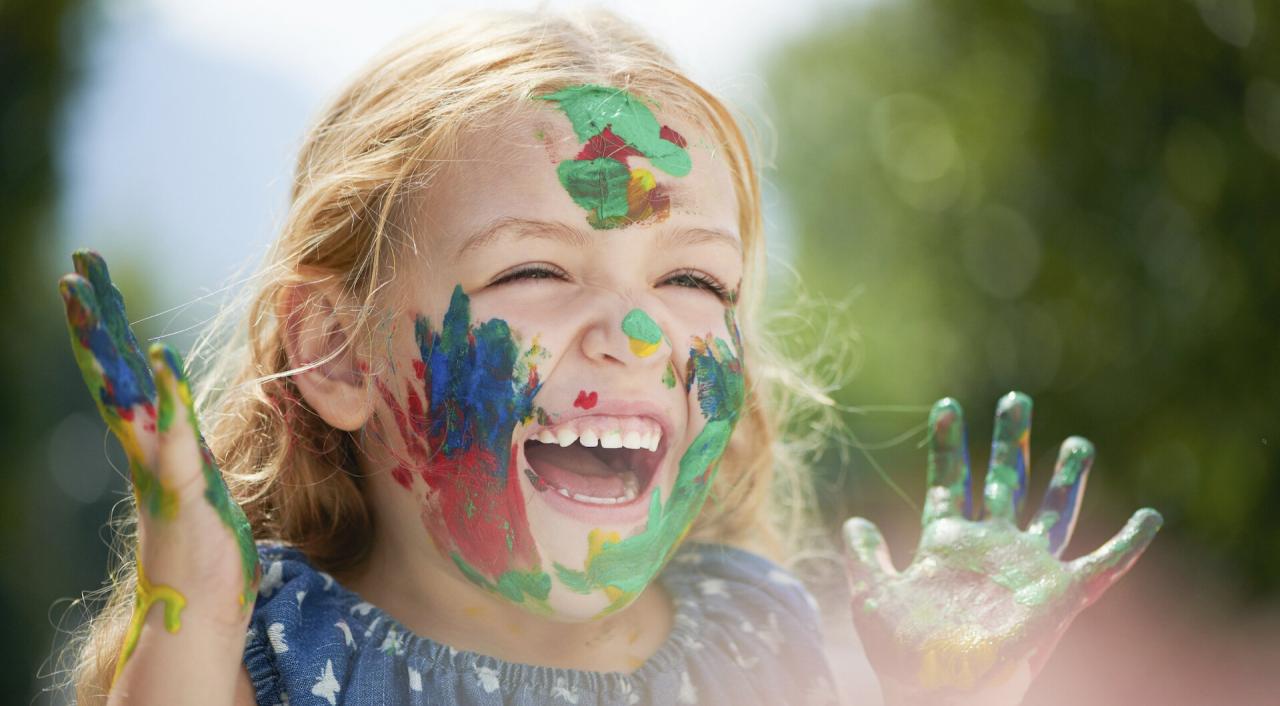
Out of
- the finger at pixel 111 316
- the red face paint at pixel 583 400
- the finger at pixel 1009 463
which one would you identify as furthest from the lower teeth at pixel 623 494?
the finger at pixel 1009 463

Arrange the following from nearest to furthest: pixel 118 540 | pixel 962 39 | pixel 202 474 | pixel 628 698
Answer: pixel 202 474
pixel 628 698
pixel 118 540
pixel 962 39

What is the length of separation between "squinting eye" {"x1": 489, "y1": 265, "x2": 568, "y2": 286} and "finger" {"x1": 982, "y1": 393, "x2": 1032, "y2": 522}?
0.89m

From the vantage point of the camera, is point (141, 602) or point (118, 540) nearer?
point (141, 602)

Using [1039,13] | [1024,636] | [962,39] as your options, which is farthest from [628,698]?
[962,39]

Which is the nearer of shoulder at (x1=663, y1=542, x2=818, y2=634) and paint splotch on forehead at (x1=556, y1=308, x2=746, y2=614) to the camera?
paint splotch on forehead at (x1=556, y1=308, x2=746, y2=614)

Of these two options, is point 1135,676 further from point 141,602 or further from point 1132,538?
point 141,602

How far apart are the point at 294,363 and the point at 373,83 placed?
53cm

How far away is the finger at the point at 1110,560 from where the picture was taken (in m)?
2.03

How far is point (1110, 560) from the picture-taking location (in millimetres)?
2033

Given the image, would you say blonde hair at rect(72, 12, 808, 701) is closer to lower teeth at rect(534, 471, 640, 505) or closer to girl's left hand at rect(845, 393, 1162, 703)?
lower teeth at rect(534, 471, 640, 505)

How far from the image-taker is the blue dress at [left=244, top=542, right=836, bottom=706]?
1.76 m

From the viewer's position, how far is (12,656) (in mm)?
5316

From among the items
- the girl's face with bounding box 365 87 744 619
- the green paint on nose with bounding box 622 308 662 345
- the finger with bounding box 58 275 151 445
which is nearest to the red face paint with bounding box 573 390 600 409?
the girl's face with bounding box 365 87 744 619

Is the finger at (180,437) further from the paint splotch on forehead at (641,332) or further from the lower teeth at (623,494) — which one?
the paint splotch on forehead at (641,332)
